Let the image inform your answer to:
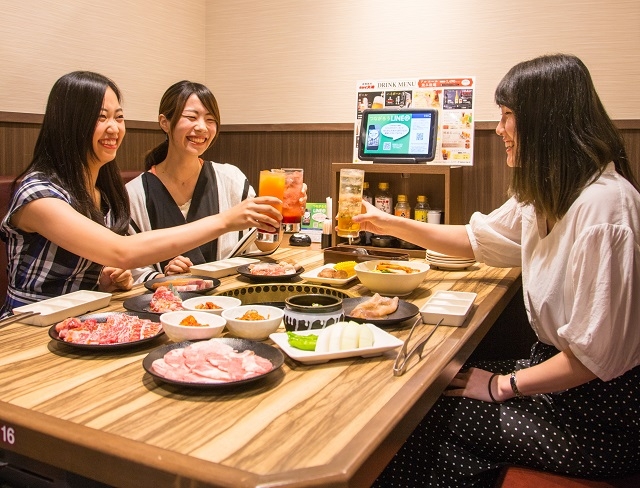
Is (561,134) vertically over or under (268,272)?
over

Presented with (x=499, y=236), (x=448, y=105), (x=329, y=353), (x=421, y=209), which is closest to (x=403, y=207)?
(x=421, y=209)

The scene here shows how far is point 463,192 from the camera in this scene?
356 centimetres

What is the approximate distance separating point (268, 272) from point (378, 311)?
65 cm

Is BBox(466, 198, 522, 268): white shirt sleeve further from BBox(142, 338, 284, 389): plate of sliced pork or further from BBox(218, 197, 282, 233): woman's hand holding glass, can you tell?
BBox(142, 338, 284, 389): plate of sliced pork

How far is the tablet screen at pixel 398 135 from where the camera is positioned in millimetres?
3262

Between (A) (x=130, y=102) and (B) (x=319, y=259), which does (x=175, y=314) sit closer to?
(B) (x=319, y=259)

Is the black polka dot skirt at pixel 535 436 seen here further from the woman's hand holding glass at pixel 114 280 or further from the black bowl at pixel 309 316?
the woman's hand holding glass at pixel 114 280

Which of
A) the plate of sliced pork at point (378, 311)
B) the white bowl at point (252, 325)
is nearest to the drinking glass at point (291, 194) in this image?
the plate of sliced pork at point (378, 311)

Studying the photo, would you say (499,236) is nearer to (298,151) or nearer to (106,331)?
(106,331)

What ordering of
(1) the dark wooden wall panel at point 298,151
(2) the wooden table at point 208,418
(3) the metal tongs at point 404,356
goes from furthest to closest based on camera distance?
1. (1) the dark wooden wall panel at point 298,151
2. (3) the metal tongs at point 404,356
3. (2) the wooden table at point 208,418

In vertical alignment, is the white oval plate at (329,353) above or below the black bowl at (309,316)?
below

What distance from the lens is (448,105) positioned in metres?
3.35

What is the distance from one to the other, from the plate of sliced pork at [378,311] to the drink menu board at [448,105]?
175 centimetres

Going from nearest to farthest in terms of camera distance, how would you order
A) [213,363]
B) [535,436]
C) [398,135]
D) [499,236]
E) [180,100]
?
[213,363] < [535,436] < [499,236] < [180,100] < [398,135]
